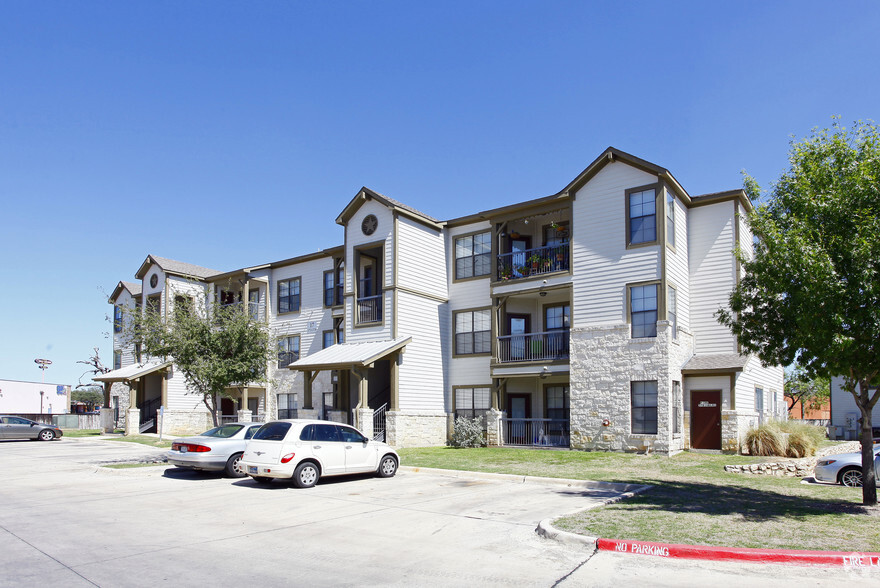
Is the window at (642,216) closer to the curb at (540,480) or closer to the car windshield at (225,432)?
the curb at (540,480)

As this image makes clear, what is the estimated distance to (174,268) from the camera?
134 feet

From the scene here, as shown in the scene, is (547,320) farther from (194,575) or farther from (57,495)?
(194,575)

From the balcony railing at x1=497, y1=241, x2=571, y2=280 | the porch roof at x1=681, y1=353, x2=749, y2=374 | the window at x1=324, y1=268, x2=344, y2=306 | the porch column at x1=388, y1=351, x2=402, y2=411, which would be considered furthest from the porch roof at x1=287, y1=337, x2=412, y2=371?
the porch roof at x1=681, y1=353, x2=749, y2=374

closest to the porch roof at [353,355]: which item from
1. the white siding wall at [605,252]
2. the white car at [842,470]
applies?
the white siding wall at [605,252]

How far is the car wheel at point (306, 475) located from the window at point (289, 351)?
2046 centimetres

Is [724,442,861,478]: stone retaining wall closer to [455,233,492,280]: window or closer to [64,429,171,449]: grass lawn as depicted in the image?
[455,233,492,280]: window

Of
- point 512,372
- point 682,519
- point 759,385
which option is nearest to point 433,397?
point 512,372

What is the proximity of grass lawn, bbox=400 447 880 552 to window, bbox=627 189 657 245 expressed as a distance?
25.2 ft

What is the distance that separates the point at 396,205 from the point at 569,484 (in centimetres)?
1580

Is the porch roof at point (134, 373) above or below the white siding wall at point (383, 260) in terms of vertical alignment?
below

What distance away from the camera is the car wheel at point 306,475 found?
15.1 m

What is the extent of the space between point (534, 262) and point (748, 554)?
19841 millimetres

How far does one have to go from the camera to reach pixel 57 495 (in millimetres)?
14469

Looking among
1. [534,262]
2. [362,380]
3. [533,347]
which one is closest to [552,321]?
[533,347]
